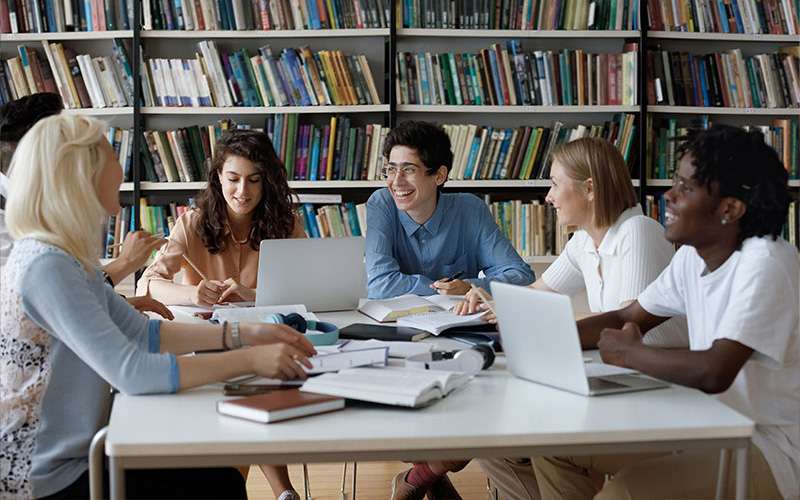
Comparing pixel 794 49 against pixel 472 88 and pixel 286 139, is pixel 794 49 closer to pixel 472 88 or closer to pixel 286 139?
pixel 472 88

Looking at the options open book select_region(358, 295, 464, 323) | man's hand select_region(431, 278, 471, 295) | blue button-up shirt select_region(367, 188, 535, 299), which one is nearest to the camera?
open book select_region(358, 295, 464, 323)

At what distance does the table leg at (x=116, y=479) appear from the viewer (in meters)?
1.46

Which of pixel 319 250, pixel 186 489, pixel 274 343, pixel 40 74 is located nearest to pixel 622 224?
pixel 319 250

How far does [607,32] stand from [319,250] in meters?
2.32

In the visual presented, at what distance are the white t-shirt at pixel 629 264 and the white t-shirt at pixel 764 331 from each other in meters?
0.41

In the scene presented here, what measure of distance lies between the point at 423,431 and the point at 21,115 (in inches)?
80.6

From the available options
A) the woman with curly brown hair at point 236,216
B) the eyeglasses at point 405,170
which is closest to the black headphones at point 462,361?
the woman with curly brown hair at point 236,216

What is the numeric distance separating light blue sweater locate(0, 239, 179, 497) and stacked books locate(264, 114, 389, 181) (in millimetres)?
2656

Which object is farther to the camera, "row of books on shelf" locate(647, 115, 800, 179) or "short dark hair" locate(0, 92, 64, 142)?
"row of books on shelf" locate(647, 115, 800, 179)

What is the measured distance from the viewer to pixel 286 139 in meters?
4.42

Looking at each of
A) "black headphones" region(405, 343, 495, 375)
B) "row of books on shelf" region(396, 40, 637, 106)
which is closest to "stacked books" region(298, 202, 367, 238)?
"row of books on shelf" region(396, 40, 637, 106)

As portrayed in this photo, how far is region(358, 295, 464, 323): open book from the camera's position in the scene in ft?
8.61

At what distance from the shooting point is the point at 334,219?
14.8ft

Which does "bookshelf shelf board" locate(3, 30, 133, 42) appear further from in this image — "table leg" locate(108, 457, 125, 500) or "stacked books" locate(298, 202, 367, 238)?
"table leg" locate(108, 457, 125, 500)
